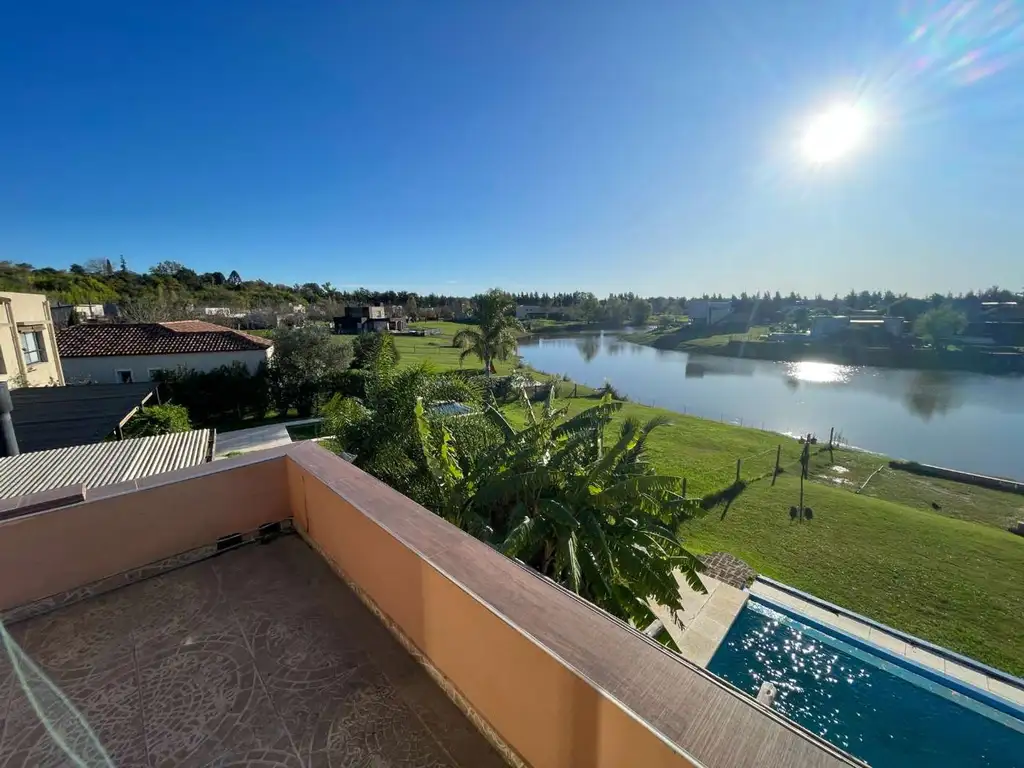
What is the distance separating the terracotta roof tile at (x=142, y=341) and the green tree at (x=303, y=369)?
5.44 ft

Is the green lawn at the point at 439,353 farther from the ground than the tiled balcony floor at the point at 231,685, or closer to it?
closer to it

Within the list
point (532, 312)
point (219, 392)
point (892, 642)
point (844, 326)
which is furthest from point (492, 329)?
point (532, 312)

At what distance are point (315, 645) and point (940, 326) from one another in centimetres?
7652

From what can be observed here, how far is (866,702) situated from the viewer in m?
6.77

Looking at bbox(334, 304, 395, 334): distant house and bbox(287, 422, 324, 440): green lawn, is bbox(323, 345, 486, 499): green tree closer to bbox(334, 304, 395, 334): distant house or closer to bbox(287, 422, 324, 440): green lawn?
bbox(287, 422, 324, 440): green lawn

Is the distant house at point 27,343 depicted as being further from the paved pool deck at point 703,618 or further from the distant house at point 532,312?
the distant house at point 532,312

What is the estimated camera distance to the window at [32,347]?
14.6 metres

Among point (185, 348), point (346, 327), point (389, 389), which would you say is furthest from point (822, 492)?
point (346, 327)

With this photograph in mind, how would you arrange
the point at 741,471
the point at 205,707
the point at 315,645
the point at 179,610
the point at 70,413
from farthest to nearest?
the point at 741,471
the point at 70,413
the point at 179,610
the point at 315,645
the point at 205,707

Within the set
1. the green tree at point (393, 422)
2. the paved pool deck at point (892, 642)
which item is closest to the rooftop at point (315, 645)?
the green tree at point (393, 422)

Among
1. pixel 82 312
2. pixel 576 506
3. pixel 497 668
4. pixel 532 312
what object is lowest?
pixel 576 506

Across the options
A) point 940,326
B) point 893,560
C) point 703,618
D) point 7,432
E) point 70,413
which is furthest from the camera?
point 940,326

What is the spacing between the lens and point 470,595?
6.46 ft

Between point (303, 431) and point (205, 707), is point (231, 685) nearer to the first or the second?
point (205, 707)
